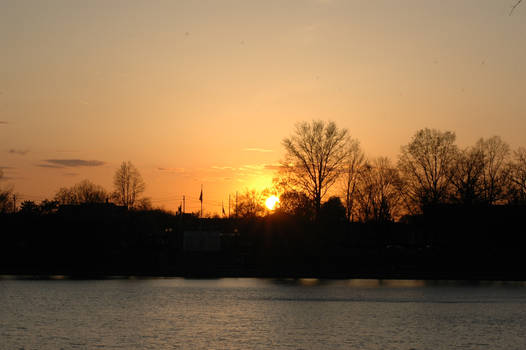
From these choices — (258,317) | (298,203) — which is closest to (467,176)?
(298,203)

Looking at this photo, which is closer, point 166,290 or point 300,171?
point 166,290

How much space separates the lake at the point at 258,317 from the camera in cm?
3375

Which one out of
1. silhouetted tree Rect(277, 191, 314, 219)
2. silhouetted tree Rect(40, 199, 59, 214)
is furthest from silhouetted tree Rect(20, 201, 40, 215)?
silhouetted tree Rect(277, 191, 314, 219)

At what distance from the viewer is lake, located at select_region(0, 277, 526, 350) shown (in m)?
33.8

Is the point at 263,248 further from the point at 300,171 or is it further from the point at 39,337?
the point at 39,337

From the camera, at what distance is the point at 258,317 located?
4428cm

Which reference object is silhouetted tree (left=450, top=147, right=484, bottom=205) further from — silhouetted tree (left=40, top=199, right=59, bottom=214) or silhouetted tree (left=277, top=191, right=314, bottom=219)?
silhouetted tree (left=40, top=199, right=59, bottom=214)

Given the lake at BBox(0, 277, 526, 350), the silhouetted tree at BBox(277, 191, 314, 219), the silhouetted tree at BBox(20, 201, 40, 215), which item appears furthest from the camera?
the silhouetted tree at BBox(20, 201, 40, 215)

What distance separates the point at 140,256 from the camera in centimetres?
9219

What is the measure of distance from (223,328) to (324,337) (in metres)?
6.16

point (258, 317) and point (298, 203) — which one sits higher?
point (298, 203)

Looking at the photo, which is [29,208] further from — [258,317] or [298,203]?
[258,317]

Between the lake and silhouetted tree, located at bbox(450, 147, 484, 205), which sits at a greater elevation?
silhouetted tree, located at bbox(450, 147, 484, 205)

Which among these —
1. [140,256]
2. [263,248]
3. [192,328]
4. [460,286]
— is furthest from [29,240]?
[192,328]
